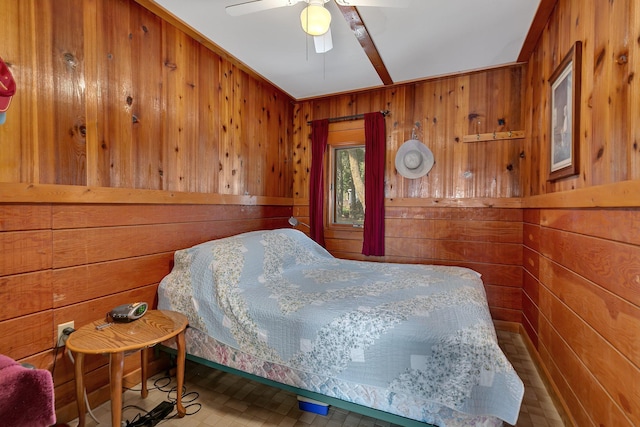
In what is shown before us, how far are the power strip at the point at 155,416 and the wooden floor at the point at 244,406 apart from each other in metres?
0.04

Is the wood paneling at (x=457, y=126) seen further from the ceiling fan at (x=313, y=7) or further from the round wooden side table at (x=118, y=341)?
the round wooden side table at (x=118, y=341)

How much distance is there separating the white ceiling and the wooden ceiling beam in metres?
0.04

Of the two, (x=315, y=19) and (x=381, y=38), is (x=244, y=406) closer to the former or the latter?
(x=315, y=19)

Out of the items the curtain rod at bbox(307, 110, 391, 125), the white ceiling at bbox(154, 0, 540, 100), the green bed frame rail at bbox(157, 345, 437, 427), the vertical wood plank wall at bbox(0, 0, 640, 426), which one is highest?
the white ceiling at bbox(154, 0, 540, 100)

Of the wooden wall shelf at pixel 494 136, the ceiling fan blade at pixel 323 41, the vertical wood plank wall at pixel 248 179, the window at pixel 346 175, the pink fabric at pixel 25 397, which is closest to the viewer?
the pink fabric at pixel 25 397

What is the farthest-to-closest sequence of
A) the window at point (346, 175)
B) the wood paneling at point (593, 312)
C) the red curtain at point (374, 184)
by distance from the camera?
the window at point (346, 175) → the red curtain at point (374, 184) → the wood paneling at point (593, 312)

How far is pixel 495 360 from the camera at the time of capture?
1.14 meters

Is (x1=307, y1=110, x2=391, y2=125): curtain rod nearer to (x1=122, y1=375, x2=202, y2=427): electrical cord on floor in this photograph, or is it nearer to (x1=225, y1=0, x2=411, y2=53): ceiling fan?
(x1=225, y1=0, x2=411, y2=53): ceiling fan

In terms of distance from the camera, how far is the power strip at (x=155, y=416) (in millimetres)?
1562

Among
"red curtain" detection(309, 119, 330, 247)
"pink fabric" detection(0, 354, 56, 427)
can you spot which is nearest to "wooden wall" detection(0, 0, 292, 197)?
"red curtain" detection(309, 119, 330, 247)

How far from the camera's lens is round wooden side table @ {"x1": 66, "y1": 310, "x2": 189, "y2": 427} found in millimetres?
1326

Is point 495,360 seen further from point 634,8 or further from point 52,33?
point 52,33

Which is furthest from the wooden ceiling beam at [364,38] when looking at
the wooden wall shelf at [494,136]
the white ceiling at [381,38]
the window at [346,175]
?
the wooden wall shelf at [494,136]

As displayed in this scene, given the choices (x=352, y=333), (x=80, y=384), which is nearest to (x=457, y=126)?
(x=352, y=333)
